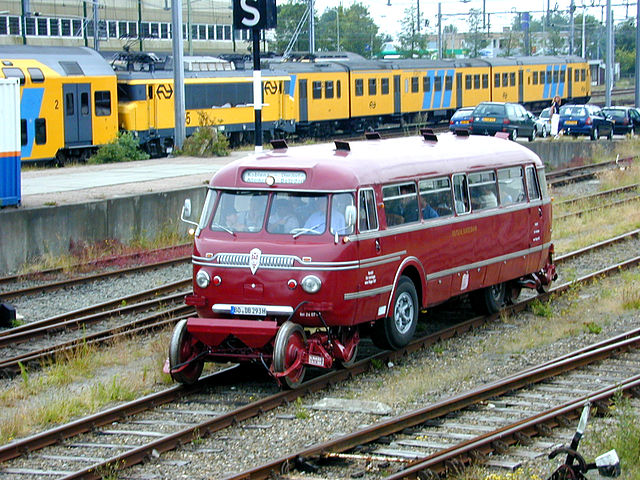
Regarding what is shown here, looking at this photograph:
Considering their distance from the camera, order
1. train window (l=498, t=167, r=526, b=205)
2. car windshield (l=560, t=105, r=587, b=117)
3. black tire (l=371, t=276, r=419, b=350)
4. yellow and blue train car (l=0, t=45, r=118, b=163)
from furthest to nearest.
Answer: car windshield (l=560, t=105, r=587, b=117) → yellow and blue train car (l=0, t=45, r=118, b=163) → train window (l=498, t=167, r=526, b=205) → black tire (l=371, t=276, r=419, b=350)

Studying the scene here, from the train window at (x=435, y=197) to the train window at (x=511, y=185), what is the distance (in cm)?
137

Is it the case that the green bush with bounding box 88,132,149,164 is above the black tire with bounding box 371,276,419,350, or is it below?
above

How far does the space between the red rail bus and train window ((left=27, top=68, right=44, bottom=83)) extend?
1926 centimetres

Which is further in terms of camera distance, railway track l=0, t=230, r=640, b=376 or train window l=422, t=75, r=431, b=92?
train window l=422, t=75, r=431, b=92

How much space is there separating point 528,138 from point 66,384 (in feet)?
98.9

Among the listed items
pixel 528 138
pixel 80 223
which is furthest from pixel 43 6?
pixel 80 223

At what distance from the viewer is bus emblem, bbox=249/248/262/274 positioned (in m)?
10.4

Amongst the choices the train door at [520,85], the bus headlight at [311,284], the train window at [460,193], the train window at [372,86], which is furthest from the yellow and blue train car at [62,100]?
the train door at [520,85]

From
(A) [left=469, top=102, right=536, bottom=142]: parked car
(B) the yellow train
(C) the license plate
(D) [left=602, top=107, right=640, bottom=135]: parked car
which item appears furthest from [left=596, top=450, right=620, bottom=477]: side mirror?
(D) [left=602, top=107, right=640, bottom=135]: parked car

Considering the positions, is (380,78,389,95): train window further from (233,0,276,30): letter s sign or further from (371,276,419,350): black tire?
(371,276,419,350): black tire

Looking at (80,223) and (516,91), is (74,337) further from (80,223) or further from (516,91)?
(516,91)

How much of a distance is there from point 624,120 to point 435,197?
3190 centimetres

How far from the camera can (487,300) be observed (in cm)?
1377

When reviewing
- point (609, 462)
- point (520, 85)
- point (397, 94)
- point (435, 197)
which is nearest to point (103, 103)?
point (397, 94)
